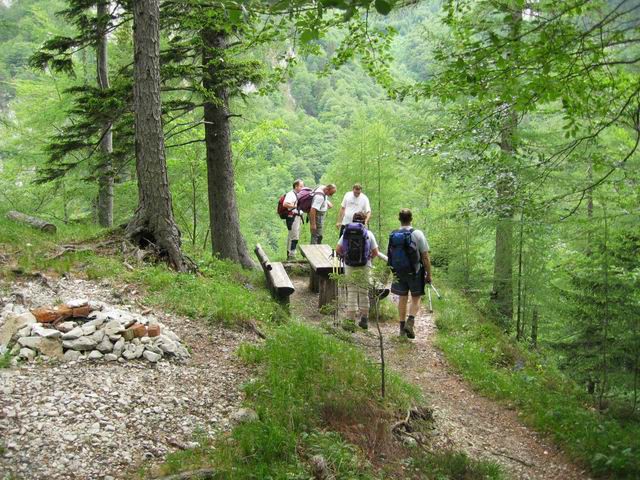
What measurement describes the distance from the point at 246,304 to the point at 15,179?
15.3 metres

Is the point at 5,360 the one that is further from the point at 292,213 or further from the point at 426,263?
the point at 292,213

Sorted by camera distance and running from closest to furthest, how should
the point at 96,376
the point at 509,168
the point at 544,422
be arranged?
the point at 96,376 < the point at 544,422 < the point at 509,168

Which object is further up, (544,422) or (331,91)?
(331,91)

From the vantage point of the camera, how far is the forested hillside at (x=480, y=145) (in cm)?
452

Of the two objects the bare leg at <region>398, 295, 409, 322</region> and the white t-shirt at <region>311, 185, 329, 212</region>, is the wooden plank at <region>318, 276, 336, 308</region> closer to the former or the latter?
the bare leg at <region>398, 295, 409, 322</region>

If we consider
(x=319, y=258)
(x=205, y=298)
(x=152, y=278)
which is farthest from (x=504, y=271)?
(x=152, y=278)

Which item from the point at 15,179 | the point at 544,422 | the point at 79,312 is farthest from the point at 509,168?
the point at 15,179

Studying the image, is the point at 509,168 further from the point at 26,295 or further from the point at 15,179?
the point at 15,179

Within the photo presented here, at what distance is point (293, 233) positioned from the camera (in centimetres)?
1245

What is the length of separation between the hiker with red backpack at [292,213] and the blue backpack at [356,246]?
14.5ft

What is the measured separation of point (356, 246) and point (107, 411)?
4633 millimetres

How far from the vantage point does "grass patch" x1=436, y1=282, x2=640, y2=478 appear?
4625 millimetres

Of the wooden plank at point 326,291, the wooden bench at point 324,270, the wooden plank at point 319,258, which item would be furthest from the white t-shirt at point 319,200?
the wooden plank at point 326,291

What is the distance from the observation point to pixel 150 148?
7414mm
